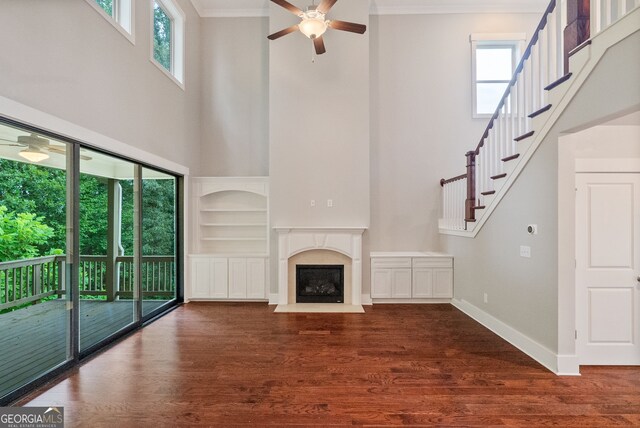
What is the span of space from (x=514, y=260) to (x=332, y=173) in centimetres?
296

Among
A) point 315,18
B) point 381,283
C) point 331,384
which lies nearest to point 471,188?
point 381,283

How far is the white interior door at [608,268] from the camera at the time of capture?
2918 millimetres

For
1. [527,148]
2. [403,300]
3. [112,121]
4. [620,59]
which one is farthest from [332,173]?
[620,59]

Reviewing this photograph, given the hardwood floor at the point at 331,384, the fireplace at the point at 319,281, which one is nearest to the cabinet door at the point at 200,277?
the hardwood floor at the point at 331,384

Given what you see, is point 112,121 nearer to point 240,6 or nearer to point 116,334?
point 116,334

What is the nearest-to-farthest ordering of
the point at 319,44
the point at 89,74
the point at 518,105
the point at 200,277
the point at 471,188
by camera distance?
the point at 89,74
the point at 518,105
the point at 319,44
the point at 471,188
the point at 200,277

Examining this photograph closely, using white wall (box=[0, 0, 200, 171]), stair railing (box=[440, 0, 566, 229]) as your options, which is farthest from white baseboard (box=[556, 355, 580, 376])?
white wall (box=[0, 0, 200, 171])

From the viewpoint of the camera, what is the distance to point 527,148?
3.20 metres

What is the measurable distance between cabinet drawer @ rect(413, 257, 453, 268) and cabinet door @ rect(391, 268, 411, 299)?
20 cm

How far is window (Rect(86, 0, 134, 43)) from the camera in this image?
132 inches

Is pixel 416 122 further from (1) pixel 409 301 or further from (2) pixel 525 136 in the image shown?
(1) pixel 409 301

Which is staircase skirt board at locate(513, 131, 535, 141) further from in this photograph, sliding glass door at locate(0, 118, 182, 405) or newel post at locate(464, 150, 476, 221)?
sliding glass door at locate(0, 118, 182, 405)

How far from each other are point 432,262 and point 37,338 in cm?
513

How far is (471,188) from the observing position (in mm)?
4531
